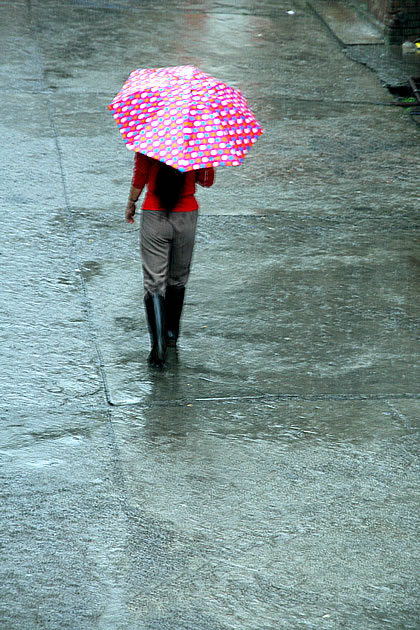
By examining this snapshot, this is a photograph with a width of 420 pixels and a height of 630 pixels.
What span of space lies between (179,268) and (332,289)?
4.96 ft

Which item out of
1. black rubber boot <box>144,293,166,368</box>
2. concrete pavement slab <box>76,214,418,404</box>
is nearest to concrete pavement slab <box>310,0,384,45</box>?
concrete pavement slab <box>76,214,418,404</box>

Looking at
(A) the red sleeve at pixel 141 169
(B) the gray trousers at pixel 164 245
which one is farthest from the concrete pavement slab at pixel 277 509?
(A) the red sleeve at pixel 141 169

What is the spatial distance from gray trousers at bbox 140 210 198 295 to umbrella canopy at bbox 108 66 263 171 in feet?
1.89

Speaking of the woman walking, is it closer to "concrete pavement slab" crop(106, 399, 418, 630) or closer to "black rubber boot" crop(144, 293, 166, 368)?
"black rubber boot" crop(144, 293, 166, 368)

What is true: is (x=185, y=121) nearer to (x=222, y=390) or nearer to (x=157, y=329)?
(x=157, y=329)

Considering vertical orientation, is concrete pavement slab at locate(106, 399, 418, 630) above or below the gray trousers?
below

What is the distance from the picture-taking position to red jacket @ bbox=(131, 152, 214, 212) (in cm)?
562

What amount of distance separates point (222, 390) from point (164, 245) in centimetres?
93

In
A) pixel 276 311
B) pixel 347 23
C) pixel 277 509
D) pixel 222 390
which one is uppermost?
pixel 277 509

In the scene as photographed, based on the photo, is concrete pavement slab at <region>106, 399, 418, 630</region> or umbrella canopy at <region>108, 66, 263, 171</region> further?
umbrella canopy at <region>108, 66, 263, 171</region>

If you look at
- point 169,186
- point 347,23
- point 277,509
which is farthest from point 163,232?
point 347,23

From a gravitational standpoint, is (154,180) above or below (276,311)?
above

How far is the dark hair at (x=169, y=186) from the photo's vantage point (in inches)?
219

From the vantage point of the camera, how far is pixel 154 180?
18.4 feet
